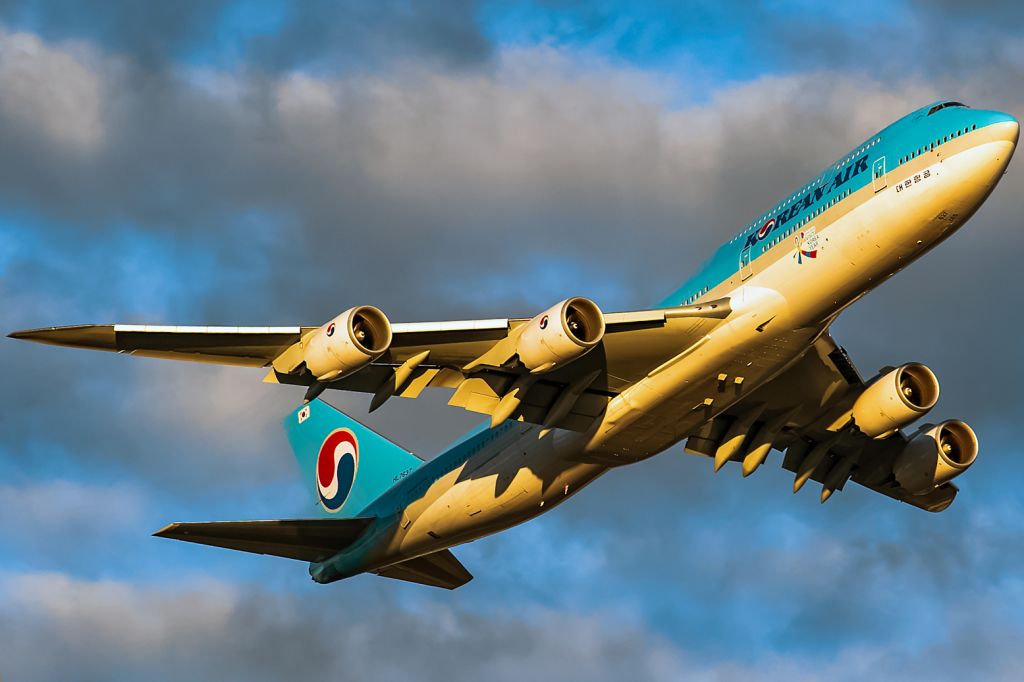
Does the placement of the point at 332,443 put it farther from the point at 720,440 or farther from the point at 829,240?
the point at 829,240

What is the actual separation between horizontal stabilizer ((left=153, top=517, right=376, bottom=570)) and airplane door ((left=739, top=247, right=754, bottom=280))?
51.3 ft

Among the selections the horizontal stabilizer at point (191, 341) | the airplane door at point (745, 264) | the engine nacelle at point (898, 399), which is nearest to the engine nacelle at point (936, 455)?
the engine nacelle at point (898, 399)

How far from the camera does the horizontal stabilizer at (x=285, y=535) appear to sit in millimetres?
43594

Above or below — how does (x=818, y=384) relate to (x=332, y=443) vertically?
below

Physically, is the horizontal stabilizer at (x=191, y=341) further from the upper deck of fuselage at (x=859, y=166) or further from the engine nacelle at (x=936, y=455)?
the engine nacelle at (x=936, y=455)

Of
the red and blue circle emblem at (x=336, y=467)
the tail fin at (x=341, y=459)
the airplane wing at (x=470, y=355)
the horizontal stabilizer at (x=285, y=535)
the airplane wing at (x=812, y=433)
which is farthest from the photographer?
the red and blue circle emblem at (x=336, y=467)

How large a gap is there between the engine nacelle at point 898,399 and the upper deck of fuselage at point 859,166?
25.0 feet

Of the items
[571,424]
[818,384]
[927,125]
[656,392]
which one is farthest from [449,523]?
[927,125]

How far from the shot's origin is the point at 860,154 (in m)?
36.6

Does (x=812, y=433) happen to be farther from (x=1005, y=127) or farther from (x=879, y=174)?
(x=1005, y=127)

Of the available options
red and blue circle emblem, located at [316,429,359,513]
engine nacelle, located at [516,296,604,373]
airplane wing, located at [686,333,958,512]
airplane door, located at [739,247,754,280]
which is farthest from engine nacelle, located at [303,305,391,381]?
red and blue circle emblem, located at [316,429,359,513]

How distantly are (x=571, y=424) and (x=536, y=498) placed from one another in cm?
308

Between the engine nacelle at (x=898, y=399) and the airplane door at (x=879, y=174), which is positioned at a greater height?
the airplane door at (x=879, y=174)

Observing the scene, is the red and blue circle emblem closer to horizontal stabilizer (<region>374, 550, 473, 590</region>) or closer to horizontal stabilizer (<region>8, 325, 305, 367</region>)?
horizontal stabilizer (<region>374, 550, 473, 590</region>)
